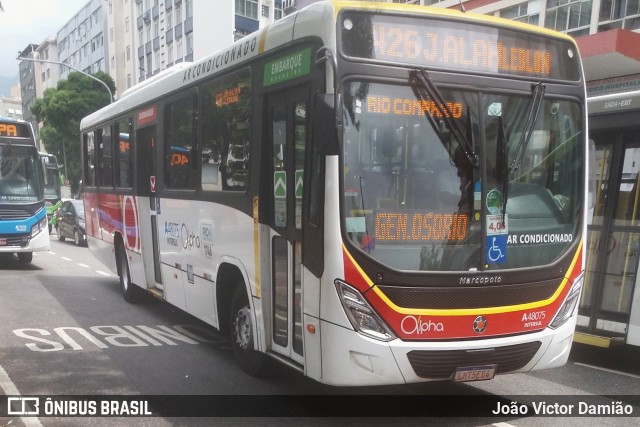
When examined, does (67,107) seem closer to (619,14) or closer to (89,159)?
(89,159)

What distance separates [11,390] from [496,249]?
4412mm

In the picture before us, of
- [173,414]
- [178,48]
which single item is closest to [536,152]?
[173,414]

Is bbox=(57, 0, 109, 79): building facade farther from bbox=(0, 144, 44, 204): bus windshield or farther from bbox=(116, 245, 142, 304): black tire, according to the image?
bbox=(116, 245, 142, 304): black tire

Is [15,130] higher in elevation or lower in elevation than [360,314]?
higher

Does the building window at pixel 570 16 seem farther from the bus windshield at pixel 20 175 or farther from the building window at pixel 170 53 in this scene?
the building window at pixel 170 53

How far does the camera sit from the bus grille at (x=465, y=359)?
409 cm

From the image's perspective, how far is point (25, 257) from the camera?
14.5m

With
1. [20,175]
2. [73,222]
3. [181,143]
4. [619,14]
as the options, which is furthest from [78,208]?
[619,14]

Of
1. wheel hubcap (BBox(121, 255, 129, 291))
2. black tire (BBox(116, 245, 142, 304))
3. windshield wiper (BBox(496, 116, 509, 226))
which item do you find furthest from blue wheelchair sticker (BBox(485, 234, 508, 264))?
wheel hubcap (BBox(121, 255, 129, 291))

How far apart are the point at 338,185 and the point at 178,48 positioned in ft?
151

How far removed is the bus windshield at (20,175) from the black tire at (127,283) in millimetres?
4379

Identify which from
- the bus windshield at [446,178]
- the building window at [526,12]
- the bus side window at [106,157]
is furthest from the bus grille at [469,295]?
the building window at [526,12]

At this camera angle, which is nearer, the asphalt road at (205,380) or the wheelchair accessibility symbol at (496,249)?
the wheelchair accessibility symbol at (496,249)

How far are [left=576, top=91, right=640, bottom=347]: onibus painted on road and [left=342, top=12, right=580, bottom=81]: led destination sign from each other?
1.83 metres
